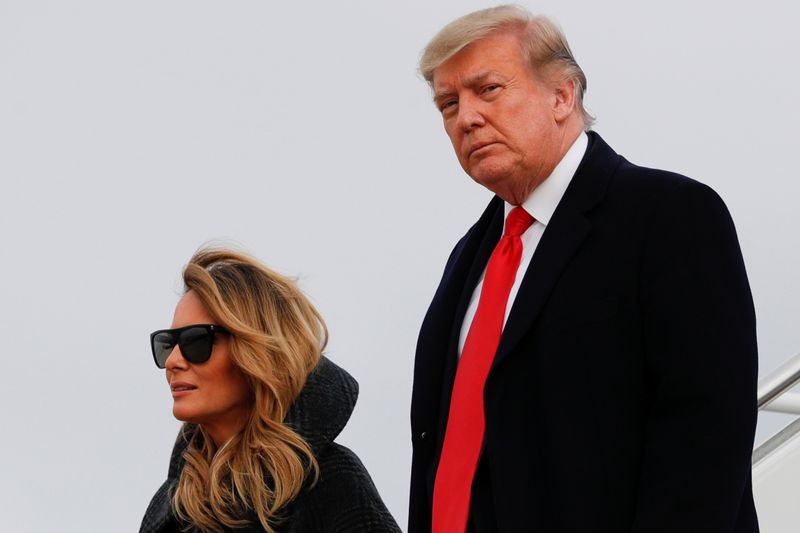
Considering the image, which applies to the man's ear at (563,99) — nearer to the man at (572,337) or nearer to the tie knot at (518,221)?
the man at (572,337)

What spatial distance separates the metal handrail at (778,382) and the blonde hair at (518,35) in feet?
4.76

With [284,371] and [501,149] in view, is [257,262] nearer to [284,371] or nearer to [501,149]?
[284,371]

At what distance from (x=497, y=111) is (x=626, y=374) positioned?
509 millimetres

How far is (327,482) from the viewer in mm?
2756

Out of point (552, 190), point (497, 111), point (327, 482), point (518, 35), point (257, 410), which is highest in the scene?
point (518, 35)

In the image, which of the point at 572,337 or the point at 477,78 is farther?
the point at 477,78

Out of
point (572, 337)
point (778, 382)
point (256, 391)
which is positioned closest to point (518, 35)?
point (572, 337)

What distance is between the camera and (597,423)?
2.14 m

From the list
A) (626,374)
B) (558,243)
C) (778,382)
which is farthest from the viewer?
(778,382)

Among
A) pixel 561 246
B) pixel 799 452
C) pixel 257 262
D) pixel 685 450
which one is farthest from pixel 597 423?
pixel 799 452

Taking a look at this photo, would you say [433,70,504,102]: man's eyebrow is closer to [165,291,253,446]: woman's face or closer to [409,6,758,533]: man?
[409,6,758,533]: man

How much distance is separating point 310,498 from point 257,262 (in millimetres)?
525

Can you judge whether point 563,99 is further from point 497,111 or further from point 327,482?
point 327,482

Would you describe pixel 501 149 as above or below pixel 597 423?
above
